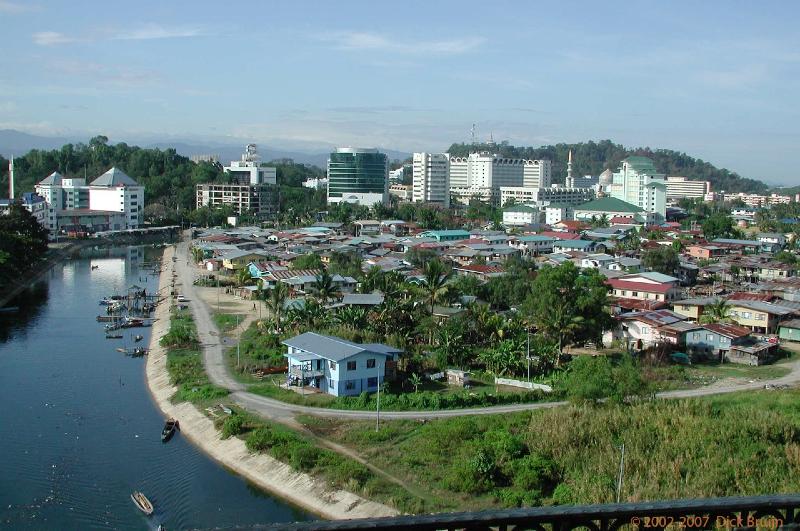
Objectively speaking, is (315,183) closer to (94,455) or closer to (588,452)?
(94,455)

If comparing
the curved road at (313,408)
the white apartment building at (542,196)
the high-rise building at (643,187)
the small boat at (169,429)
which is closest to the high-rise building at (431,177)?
the white apartment building at (542,196)

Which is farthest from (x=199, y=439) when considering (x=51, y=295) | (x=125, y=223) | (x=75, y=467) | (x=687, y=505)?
(x=125, y=223)

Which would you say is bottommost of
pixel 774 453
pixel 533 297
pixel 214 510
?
pixel 214 510

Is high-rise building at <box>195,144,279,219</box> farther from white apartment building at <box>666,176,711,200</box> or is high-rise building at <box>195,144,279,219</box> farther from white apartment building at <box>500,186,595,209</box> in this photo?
white apartment building at <box>666,176,711,200</box>

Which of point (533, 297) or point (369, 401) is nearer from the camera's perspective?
point (369, 401)

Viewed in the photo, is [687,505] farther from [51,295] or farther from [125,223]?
[125,223]

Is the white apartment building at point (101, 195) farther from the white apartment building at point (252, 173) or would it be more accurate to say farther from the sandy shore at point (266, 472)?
the sandy shore at point (266, 472)

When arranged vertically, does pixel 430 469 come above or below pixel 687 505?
below
